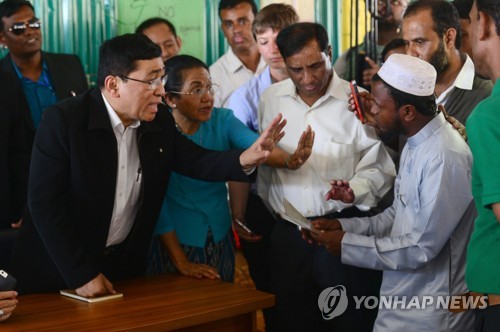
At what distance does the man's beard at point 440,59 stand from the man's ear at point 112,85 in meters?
1.41

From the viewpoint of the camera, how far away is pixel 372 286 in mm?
3104

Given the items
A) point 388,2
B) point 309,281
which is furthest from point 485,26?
point 388,2

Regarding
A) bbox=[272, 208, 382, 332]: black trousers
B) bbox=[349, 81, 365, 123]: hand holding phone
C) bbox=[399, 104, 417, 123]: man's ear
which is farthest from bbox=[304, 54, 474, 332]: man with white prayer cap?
bbox=[272, 208, 382, 332]: black trousers

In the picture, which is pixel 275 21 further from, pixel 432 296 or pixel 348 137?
pixel 432 296

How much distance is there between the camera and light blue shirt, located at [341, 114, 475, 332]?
2.45 m

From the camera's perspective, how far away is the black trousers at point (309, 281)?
9.89 feet

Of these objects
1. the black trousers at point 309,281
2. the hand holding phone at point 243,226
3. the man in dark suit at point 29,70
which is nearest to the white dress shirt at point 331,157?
the black trousers at point 309,281

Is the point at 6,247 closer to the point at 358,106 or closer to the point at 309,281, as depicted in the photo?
the point at 309,281

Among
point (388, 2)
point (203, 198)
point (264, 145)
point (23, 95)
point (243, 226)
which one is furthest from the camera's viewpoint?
point (388, 2)

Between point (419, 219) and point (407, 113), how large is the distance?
39 cm

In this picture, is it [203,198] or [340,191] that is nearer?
[340,191]

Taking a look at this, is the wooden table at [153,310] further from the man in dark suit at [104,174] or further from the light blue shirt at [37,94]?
the light blue shirt at [37,94]

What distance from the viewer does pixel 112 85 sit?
271 centimetres

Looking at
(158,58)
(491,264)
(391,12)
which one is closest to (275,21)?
(391,12)
